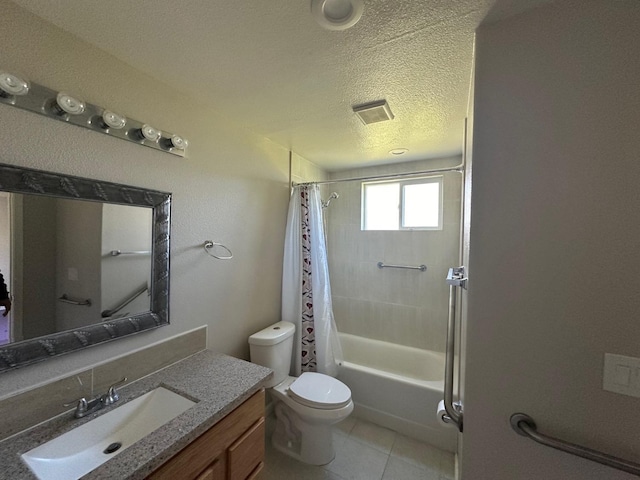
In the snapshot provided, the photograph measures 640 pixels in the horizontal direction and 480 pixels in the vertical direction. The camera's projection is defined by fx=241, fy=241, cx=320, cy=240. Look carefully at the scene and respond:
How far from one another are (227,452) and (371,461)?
1.18 metres

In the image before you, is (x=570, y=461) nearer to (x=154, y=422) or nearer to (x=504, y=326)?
(x=504, y=326)

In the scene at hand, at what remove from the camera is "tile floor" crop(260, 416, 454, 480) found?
160 centimetres

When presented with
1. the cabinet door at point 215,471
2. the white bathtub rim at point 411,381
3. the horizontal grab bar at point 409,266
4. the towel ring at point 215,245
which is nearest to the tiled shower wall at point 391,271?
the horizontal grab bar at point 409,266

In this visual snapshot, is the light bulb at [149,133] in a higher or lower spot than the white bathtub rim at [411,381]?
higher

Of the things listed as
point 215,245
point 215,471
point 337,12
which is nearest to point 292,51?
point 337,12

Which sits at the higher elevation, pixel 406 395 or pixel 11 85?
pixel 11 85

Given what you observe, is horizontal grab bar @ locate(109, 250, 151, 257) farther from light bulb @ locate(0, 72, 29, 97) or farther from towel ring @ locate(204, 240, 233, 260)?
light bulb @ locate(0, 72, 29, 97)

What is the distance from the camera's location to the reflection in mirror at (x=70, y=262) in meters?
0.91

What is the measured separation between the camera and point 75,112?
0.97 metres

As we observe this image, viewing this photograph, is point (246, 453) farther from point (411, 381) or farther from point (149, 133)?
point (149, 133)

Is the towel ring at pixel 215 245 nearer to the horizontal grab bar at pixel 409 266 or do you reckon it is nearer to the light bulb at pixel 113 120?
the light bulb at pixel 113 120

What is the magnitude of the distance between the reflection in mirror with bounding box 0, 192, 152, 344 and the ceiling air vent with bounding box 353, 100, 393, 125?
54.1 inches

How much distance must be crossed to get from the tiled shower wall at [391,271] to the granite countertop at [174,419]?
1.76 metres

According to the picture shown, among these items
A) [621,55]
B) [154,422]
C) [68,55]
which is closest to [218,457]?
[154,422]
